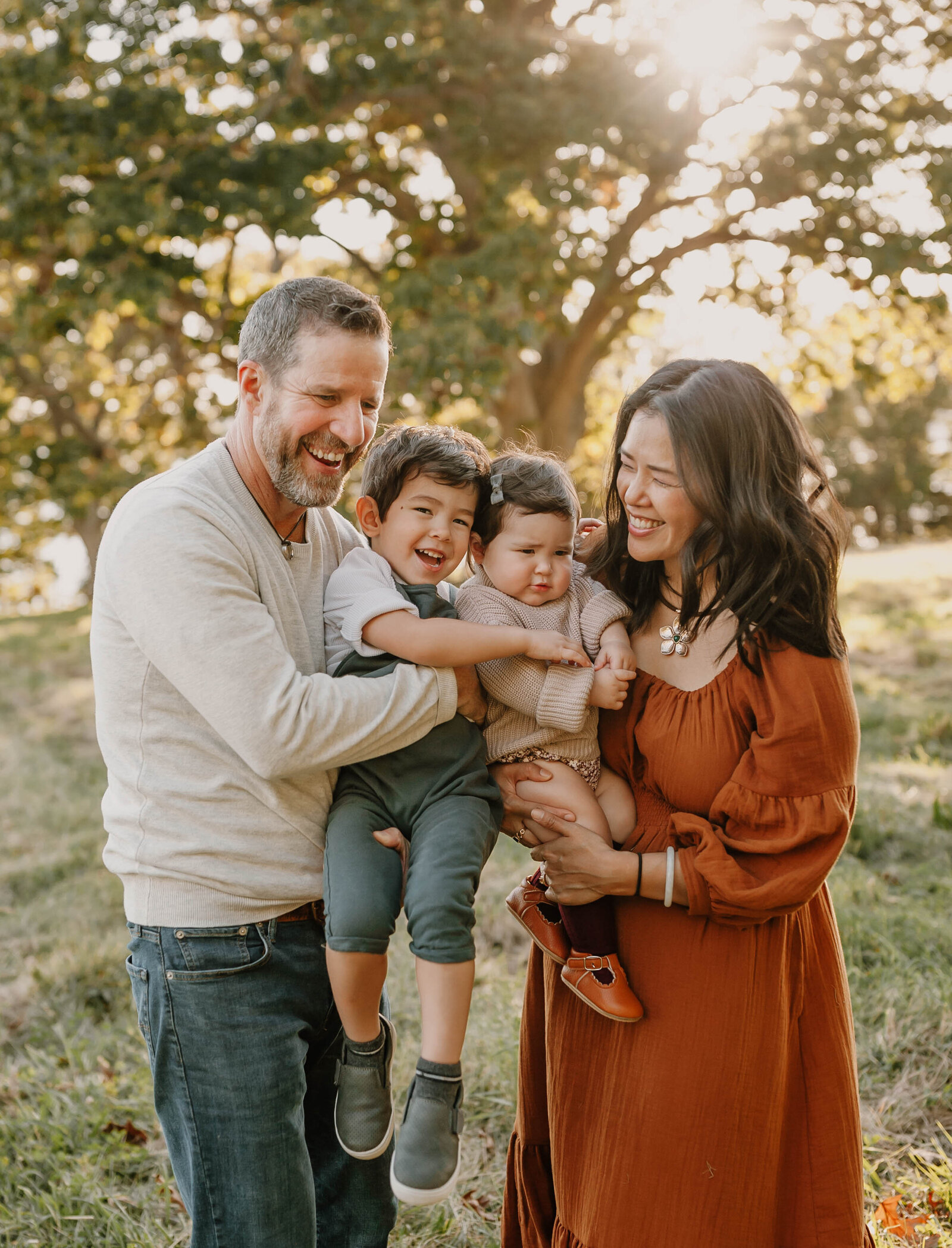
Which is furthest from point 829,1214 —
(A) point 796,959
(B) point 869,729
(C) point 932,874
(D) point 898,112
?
(D) point 898,112

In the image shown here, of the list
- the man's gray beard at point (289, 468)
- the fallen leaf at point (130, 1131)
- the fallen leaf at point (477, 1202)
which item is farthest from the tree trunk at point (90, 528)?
the man's gray beard at point (289, 468)

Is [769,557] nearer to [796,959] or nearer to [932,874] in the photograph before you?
[796,959]

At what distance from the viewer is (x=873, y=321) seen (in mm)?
12578

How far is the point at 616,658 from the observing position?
2301mm

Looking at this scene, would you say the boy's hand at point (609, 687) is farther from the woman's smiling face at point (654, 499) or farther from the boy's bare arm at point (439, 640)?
the woman's smiling face at point (654, 499)

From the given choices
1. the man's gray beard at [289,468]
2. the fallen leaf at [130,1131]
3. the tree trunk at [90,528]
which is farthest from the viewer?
the tree trunk at [90,528]

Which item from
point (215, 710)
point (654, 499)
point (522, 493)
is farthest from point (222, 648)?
point (654, 499)

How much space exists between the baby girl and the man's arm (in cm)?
47

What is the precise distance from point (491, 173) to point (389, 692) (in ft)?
30.3

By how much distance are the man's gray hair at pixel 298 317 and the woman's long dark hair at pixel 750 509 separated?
0.69 meters

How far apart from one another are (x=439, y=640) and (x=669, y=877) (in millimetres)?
705

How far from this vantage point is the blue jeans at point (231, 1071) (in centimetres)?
201

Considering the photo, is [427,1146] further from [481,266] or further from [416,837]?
[481,266]

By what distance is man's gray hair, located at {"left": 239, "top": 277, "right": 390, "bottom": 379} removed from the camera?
2051 millimetres
